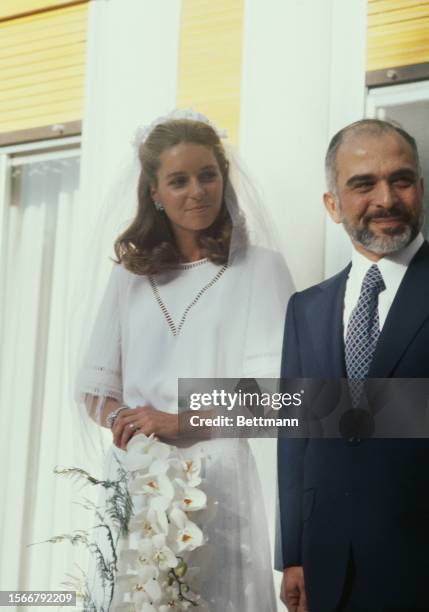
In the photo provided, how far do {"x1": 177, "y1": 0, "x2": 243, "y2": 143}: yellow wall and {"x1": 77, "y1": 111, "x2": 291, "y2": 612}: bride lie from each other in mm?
70

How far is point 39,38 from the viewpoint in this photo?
2947 mm

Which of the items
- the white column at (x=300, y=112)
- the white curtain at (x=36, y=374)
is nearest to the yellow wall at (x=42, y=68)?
the white curtain at (x=36, y=374)

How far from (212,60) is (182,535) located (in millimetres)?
1168

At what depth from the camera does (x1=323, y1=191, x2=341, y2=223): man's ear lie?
241cm

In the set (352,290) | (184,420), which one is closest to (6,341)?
(184,420)

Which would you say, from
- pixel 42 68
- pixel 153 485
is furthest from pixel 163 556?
pixel 42 68

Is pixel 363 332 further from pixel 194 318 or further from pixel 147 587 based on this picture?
pixel 147 587

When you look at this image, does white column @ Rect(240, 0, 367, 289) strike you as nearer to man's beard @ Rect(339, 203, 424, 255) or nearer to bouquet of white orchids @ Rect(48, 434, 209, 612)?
man's beard @ Rect(339, 203, 424, 255)

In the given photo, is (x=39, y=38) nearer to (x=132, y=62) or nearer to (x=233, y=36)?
(x=132, y=62)

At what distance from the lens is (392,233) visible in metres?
2.32

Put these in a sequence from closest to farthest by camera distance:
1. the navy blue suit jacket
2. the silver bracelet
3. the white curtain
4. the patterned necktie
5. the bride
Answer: the navy blue suit jacket → the patterned necktie → the bride → the silver bracelet → the white curtain

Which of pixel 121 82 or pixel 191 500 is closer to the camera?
pixel 191 500

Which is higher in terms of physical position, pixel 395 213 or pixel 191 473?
pixel 395 213

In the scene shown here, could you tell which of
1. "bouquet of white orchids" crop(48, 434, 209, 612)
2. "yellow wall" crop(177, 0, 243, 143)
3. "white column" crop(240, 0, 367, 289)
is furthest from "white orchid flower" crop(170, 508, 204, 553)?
"yellow wall" crop(177, 0, 243, 143)
